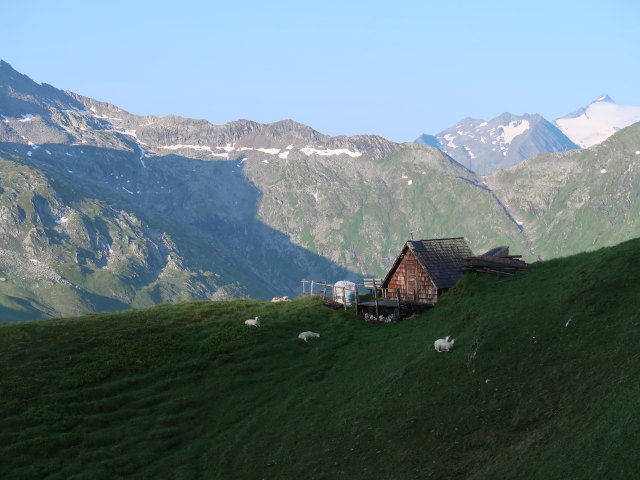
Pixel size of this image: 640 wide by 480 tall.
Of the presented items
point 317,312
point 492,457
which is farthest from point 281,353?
point 492,457

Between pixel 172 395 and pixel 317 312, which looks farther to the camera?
pixel 317 312

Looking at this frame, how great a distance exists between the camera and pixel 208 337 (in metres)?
65.8

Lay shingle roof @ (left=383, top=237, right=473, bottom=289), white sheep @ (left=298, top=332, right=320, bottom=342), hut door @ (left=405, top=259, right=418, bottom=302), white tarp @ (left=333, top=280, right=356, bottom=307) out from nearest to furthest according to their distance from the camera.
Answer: white sheep @ (left=298, top=332, right=320, bottom=342)
shingle roof @ (left=383, top=237, right=473, bottom=289)
hut door @ (left=405, top=259, right=418, bottom=302)
white tarp @ (left=333, top=280, right=356, bottom=307)

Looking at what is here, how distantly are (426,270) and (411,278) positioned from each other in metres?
3.99

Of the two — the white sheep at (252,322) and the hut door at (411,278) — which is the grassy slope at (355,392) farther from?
the hut door at (411,278)

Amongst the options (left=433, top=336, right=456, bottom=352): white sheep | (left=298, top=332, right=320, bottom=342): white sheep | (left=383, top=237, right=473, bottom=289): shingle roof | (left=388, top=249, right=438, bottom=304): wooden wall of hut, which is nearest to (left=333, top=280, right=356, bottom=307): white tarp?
(left=388, top=249, right=438, bottom=304): wooden wall of hut

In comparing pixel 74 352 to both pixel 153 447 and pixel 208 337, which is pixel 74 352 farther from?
pixel 153 447

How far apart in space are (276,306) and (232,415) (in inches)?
1146

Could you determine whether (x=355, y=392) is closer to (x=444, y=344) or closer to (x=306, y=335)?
(x=444, y=344)

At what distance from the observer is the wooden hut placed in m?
72.6

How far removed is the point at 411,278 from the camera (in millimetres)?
76562

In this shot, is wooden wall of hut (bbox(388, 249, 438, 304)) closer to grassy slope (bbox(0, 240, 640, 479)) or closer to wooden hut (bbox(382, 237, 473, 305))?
wooden hut (bbox(382, 237, 473, 305))

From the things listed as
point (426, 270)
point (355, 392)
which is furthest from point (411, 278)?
point (355, 392)

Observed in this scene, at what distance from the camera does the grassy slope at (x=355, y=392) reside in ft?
115
